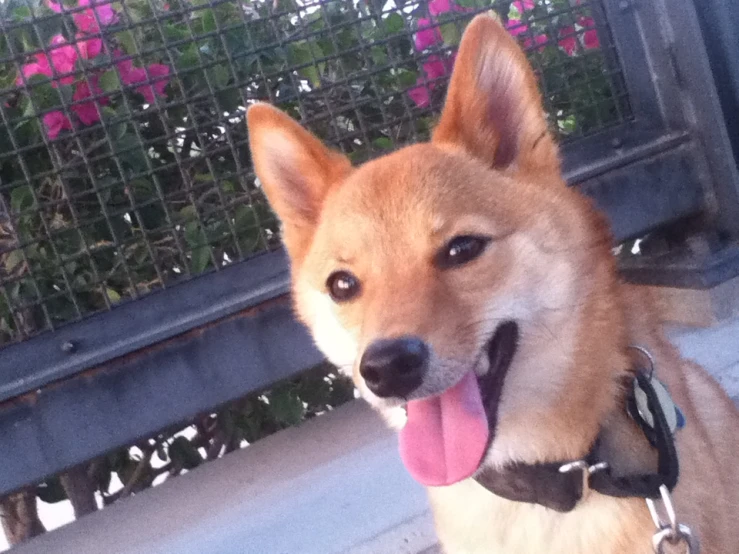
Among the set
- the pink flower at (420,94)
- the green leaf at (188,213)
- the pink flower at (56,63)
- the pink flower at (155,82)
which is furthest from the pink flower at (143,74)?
the pink flower at (420,94)

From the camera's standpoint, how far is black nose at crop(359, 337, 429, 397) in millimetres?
1055

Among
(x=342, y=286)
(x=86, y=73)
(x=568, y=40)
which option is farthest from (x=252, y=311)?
(x=568, y=40)

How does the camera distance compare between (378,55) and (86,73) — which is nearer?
(86,73)

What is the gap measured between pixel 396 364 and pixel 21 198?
4.47 ft

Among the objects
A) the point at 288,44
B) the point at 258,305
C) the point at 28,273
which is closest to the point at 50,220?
the point at 28,273

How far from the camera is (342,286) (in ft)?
4.53

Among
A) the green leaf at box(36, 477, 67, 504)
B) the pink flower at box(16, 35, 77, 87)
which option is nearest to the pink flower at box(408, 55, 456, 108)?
the pink flower at box(16, 35, 77, 87)

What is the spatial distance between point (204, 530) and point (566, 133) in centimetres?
183

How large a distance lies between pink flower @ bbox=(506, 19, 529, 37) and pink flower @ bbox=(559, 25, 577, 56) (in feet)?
0.47

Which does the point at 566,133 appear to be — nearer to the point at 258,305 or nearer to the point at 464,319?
the point at 258,305

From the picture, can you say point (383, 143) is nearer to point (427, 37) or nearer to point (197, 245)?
point (427, 37)

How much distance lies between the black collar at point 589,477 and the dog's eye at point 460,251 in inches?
14.2

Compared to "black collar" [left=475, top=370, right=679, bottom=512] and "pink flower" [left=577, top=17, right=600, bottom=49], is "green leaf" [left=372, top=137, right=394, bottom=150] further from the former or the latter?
"black collar" [left=475, top=370, right=679, bottom=512]

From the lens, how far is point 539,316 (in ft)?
3.89
